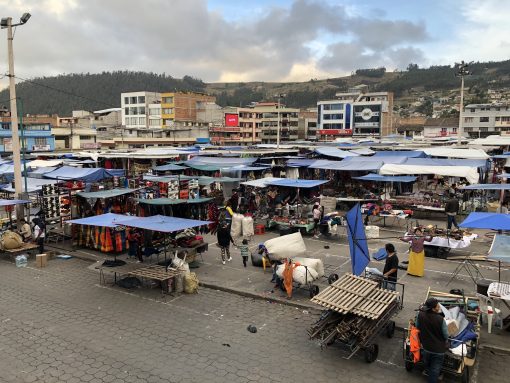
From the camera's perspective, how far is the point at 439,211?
1942 centimetres

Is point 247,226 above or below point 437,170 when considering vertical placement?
below

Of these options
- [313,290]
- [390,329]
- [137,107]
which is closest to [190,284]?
[313,290]

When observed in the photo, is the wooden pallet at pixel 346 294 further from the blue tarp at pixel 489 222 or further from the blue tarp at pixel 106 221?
the blue tarp at pixel 106 221

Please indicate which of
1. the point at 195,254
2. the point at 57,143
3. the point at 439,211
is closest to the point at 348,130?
the point at 57,143

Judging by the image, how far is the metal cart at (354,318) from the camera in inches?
278

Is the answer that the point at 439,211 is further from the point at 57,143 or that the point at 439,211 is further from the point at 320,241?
the point at 57,143

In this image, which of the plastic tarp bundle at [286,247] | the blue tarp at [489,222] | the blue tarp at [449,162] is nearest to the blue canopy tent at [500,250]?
the blue tarp at [489,222]

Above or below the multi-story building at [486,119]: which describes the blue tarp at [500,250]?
below

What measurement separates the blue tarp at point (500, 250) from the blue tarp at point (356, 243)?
7.77ft

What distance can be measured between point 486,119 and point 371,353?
302 ft

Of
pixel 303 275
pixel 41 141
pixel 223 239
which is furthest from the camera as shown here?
pixel 41 141

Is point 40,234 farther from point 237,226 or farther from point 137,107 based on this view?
point 137,107

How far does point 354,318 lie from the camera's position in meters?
A: 7.22

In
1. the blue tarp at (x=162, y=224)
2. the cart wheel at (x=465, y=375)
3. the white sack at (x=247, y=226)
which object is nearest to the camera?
the cart wheel at (x=465, y=375)
